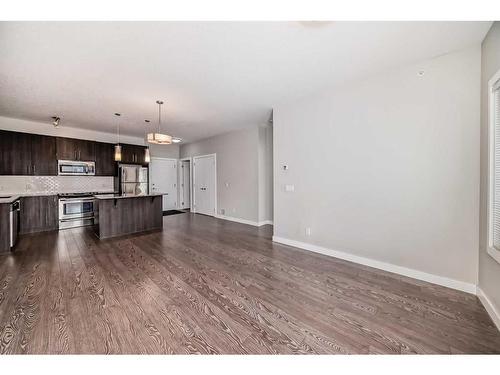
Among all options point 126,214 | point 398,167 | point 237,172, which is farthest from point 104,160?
point 398,167

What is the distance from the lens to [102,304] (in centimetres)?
202

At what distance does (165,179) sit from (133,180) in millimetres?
1494

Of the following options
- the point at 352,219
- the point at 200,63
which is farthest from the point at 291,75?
the point at 352,219

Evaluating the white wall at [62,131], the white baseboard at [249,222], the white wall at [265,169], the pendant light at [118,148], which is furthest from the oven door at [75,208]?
the white wall at [265,169]

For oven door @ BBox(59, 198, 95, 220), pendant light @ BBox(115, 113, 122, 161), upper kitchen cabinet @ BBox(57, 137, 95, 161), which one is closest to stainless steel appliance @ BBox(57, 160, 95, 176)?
upper kitchen cabinet @ BBox(57, 137, 95, 161)

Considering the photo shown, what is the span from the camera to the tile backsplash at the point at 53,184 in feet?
15.6

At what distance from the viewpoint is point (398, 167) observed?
268cm

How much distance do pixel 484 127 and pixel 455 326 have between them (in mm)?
1901

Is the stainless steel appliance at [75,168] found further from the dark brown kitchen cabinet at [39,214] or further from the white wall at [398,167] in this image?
the white wall at [398,167]

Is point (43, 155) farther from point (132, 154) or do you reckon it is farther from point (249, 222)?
point (249, 222)

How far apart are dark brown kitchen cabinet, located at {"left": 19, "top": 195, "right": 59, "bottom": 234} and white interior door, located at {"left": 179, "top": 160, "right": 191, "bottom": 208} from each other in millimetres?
3746

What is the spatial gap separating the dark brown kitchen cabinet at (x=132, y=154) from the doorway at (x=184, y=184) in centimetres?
176

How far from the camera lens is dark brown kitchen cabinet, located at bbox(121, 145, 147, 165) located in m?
6.18

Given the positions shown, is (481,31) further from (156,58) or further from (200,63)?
(156,58)
